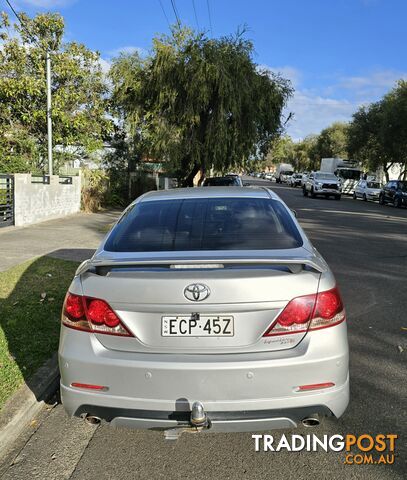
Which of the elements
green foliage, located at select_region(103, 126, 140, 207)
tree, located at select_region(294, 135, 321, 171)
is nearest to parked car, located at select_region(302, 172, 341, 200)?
green foliage, located at select_region(103, 126, 140, 207)

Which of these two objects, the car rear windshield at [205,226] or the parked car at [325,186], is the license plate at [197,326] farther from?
the parked car at [325,186]

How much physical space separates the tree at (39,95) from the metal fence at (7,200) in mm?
4409

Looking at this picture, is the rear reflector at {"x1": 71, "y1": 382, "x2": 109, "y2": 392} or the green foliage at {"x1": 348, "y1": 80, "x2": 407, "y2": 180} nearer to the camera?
the rear reflector at {"x1": 71, "y1": 382, "x2": 109, "y2": 392}

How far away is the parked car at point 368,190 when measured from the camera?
3659 centimetres

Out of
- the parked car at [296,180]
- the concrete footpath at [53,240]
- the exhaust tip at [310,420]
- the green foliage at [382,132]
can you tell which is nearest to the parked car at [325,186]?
the green foliage at [382,132]

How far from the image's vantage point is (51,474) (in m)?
2.91

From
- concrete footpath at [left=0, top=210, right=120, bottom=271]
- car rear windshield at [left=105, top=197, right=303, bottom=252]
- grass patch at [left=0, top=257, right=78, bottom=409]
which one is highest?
car rear windshield at [left=105, top=197, right=303, bottom=252]

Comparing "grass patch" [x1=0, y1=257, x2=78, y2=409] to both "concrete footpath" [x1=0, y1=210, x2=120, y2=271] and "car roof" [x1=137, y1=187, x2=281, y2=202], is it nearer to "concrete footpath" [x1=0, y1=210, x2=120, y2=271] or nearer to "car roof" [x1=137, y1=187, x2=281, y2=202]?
"concrete footpath" [x1=0, y1=210, x2=120, y2=271]

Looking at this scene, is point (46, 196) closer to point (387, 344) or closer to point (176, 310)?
point (387, 344)

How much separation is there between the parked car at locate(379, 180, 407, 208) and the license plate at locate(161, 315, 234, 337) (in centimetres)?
2993

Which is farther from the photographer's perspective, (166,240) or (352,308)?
(352,308)

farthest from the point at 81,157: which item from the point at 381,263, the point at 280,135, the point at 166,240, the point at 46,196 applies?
the point at 166,240

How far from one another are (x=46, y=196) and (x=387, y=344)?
1284 cm

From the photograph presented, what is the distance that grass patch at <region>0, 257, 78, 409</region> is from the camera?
13.6 feet
